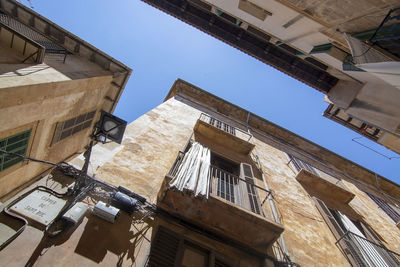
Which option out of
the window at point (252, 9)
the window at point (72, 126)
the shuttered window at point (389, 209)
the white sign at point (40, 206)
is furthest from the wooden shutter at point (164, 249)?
the shuttered window at point (389, 209)

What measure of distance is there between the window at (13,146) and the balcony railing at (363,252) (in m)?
10.2

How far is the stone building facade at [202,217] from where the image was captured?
3.32 m

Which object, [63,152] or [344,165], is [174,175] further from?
[344,165]

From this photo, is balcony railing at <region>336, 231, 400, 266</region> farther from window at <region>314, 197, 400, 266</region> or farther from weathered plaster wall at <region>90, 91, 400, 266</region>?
weathered plaster wall at <region>90, 91, 400, 266</region>

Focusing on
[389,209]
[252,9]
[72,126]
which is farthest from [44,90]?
[389,209]

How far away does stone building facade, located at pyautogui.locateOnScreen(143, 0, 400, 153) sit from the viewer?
4617 millimetres

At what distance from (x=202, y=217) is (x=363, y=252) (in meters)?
4.92

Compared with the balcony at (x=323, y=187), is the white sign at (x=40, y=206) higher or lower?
lower

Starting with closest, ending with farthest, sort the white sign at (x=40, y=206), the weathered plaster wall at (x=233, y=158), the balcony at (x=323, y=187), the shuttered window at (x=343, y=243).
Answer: the white sign at (x=40, y=206) → the weathered plaster wall at (x=233, y=158) → the shuttered window at (x=343, y=243) → the balcony at (x=323, y=187)

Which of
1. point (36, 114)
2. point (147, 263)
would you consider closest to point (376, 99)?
point (147, 263)

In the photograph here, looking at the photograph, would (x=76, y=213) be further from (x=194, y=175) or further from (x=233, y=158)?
(x=233, y=158)

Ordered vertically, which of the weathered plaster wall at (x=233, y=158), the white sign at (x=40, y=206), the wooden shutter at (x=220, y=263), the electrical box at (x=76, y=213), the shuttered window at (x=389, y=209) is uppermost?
the shuttered window at (x=389, y=209)

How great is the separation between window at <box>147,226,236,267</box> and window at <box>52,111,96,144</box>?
6507 mm

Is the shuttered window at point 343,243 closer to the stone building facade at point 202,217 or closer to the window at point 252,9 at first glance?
the stone building facade at point 202,217
